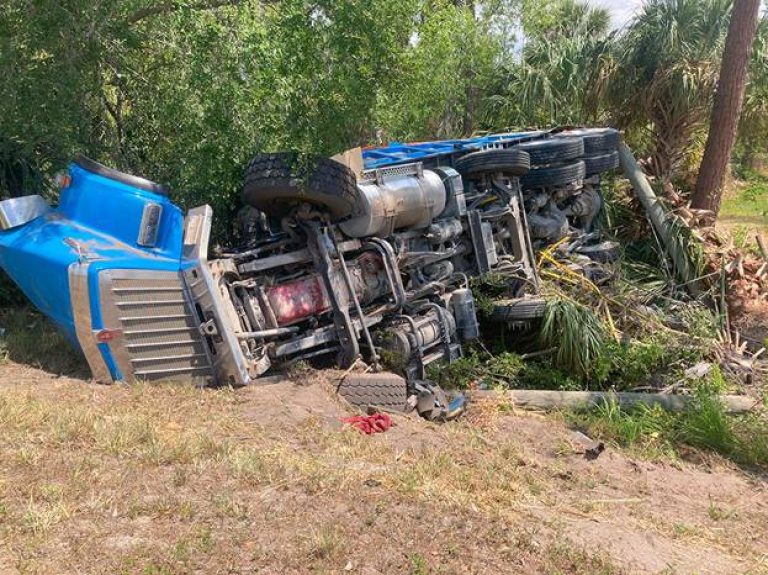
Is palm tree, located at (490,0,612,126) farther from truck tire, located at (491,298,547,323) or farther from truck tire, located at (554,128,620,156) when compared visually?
truck tire, located at (491,298,547,323)

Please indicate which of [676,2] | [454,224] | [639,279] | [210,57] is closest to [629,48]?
[676,2]

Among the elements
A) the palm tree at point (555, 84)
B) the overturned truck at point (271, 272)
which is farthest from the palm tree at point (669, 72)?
the overturned truck at point (271, 272)

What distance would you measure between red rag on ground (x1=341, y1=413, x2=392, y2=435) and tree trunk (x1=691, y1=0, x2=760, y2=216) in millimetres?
8016

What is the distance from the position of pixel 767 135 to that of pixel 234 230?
1280cm

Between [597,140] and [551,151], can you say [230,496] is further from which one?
[597,140]

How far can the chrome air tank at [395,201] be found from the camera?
6445 millimetres

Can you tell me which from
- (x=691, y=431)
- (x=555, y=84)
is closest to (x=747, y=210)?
(x=555, y=84)

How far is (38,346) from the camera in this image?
607cm

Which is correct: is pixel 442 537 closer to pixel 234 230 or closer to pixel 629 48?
pixel 234 230

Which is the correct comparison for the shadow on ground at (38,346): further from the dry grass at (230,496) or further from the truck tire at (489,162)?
the truck tire at (489,162)

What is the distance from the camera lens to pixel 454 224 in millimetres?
7602

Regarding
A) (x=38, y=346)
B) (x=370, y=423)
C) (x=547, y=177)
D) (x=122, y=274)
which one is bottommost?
(x=370, y=423)

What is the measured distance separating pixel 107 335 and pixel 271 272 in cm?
139

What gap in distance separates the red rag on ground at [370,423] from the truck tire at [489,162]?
373cm
